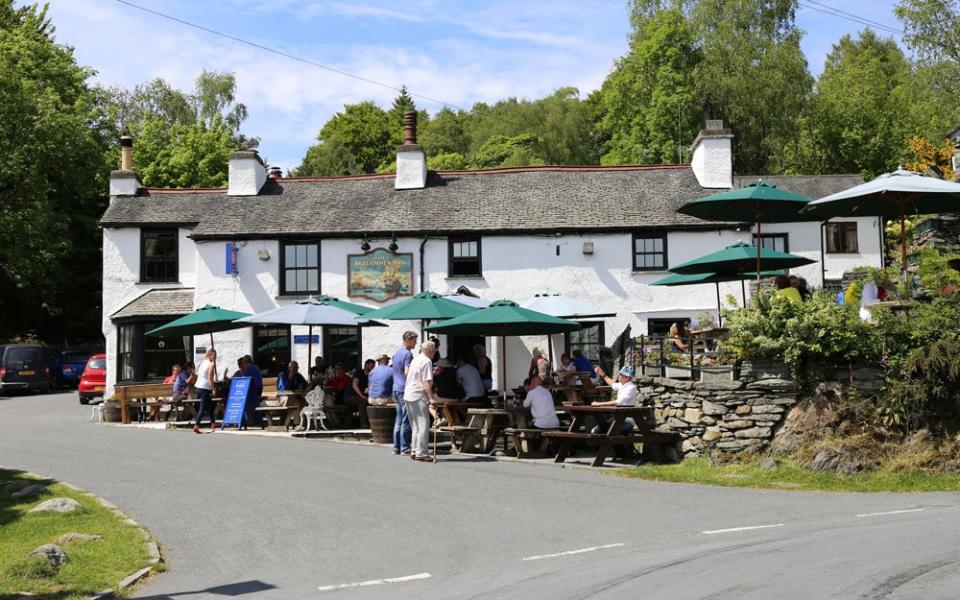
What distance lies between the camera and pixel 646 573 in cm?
864

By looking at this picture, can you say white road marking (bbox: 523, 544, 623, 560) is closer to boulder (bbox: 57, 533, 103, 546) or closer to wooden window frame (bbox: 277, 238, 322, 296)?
boulder (bbox: 57, 533, 103, 546)

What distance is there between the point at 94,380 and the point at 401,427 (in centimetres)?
1754

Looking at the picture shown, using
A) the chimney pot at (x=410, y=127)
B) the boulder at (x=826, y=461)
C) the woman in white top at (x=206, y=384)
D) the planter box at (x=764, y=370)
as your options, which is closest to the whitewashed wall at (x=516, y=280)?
the chimney pot at (x=410, y=127)

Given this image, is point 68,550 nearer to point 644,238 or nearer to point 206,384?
point 206,384

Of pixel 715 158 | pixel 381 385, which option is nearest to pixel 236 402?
pixel 381 385

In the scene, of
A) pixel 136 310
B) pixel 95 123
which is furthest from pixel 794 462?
pixel 95 123

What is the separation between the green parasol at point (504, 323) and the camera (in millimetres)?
17953

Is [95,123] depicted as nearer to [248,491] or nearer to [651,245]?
[651,245]

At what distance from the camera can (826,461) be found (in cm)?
1428

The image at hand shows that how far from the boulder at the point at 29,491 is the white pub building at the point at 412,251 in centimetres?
1481

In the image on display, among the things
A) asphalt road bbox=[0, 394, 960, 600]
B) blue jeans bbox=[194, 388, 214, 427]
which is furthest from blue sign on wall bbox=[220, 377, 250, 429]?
asphalt road bbox=[0, 394, 960, 600]

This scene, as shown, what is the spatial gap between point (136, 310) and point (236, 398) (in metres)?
8.31

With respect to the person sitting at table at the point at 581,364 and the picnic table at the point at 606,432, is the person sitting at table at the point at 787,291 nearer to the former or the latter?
the picnic table at the point at 606,432

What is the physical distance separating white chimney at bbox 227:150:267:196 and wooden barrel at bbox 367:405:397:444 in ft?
46.3
